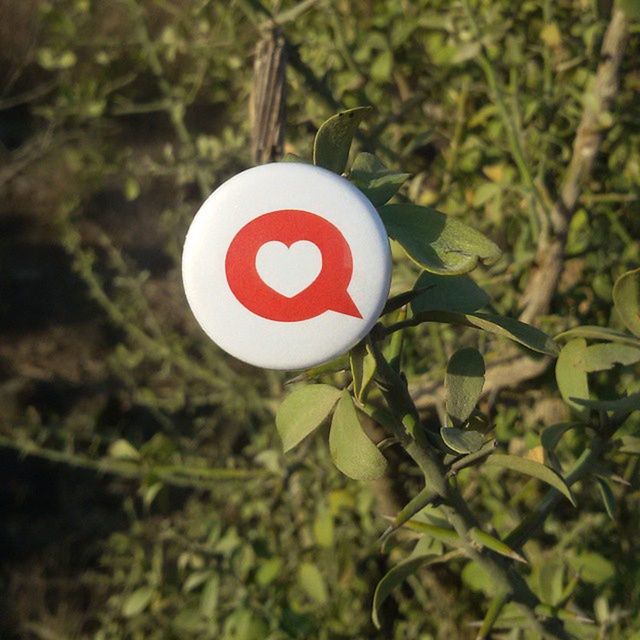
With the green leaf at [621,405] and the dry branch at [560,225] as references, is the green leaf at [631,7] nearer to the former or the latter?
the green leaf at [621,405]

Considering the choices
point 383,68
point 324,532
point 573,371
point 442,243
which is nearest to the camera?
point 442,243

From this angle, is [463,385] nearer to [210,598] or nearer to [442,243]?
[442,243]

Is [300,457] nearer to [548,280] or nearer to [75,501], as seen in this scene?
[548,280]

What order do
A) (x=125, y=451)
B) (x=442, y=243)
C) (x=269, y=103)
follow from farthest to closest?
(x=125, y=451) < (x=269, y=103) < (x=442, y=243)

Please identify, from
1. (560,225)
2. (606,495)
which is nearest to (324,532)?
(560,225)

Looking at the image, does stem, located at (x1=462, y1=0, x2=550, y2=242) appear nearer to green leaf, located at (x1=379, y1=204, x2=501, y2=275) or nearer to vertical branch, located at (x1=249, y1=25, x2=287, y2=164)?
vertical branch, located at (x1=249, y1=25, x2=287, y2=164)

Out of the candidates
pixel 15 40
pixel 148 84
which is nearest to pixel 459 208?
pixel 148 84
